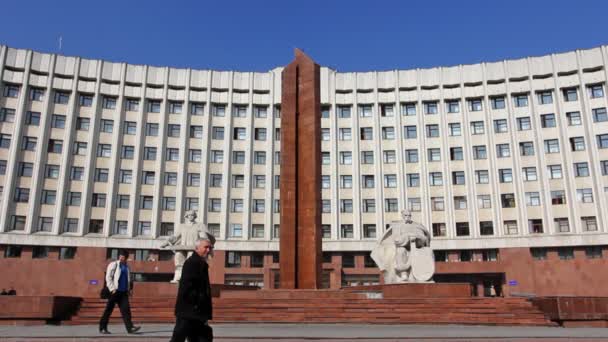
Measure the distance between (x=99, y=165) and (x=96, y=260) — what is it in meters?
9.08

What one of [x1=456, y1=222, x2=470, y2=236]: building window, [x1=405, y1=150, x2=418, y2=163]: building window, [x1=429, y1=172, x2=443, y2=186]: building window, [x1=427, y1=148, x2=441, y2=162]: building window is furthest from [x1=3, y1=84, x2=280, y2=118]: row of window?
[x1=456, y1=222, x2=470, y2=236]: building window

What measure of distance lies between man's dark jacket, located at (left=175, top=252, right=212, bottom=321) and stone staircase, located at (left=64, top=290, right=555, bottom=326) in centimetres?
888

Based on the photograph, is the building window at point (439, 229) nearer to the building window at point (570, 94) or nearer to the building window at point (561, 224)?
the building window at point (561, 224)

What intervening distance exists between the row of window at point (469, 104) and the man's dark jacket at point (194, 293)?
154 feet

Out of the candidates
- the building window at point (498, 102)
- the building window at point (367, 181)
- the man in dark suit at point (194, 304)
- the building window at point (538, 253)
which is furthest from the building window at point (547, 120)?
the man in dark suit at point (194, 304)

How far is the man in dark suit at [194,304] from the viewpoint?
569 cm

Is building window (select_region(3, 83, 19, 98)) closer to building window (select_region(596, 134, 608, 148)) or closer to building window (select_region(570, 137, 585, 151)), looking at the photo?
building window (select_region(570, 137, 585, 151))

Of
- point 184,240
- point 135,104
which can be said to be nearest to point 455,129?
point 135,104

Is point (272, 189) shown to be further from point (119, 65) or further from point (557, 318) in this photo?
point (557, 318)

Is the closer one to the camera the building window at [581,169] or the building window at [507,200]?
the building window at [581,169]

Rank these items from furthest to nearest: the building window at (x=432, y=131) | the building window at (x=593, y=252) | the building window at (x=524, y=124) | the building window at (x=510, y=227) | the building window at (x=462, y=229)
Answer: the building window at (x=432, y=131) → the building window at (x=524, y=124) → the building window at (x=462, y=229) → the building window at (x=510, y=227) → the building window at (x=593, y=252)

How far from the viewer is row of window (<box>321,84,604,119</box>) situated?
4762cm

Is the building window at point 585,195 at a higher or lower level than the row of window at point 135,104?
lower

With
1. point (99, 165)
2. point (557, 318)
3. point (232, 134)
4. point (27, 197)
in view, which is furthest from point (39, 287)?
point (557, 318)
